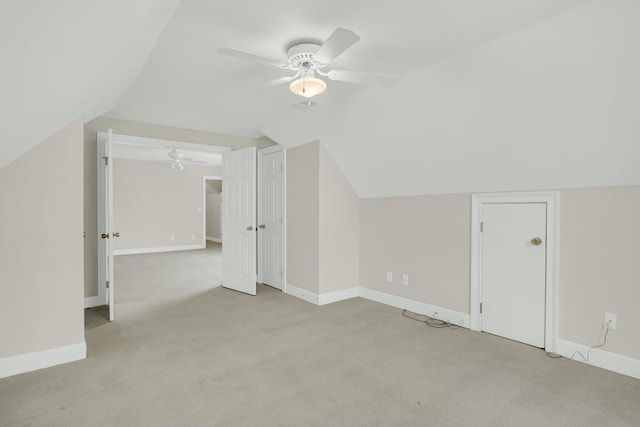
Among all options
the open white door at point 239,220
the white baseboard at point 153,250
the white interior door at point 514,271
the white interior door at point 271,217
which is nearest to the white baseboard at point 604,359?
the white interior door at point 514,271

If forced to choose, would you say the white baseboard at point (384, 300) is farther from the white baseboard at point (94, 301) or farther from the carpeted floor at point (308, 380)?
the white baseboard at point (94, 301)

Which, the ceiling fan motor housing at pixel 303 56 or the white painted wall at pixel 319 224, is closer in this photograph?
the ceiling fan motor housing at pixel 303 56

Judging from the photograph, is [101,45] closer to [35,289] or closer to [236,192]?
[35,289]

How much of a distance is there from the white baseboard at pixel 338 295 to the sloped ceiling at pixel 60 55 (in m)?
3.07

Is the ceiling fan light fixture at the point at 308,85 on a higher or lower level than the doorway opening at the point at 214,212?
higher

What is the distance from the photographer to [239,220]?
4.80 metres

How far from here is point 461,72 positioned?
2.54m

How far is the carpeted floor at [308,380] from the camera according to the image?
1.93 m

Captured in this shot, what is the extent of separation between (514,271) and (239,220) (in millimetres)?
3447

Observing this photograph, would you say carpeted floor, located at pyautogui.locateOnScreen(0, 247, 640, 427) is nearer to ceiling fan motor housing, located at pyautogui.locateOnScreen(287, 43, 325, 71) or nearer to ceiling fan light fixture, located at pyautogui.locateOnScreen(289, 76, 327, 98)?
ceiling fan light fixture, located at pyautogui.locateOnScreen(289, 76, 327, 98)

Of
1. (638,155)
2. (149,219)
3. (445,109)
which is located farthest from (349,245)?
(149,219)

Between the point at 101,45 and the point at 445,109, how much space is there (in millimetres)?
2468

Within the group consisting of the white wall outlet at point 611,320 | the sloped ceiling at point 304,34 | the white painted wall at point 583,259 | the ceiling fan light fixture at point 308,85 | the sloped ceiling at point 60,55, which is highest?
the sloped ceiling at point 304,34

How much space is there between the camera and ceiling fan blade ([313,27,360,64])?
5.85 feet
